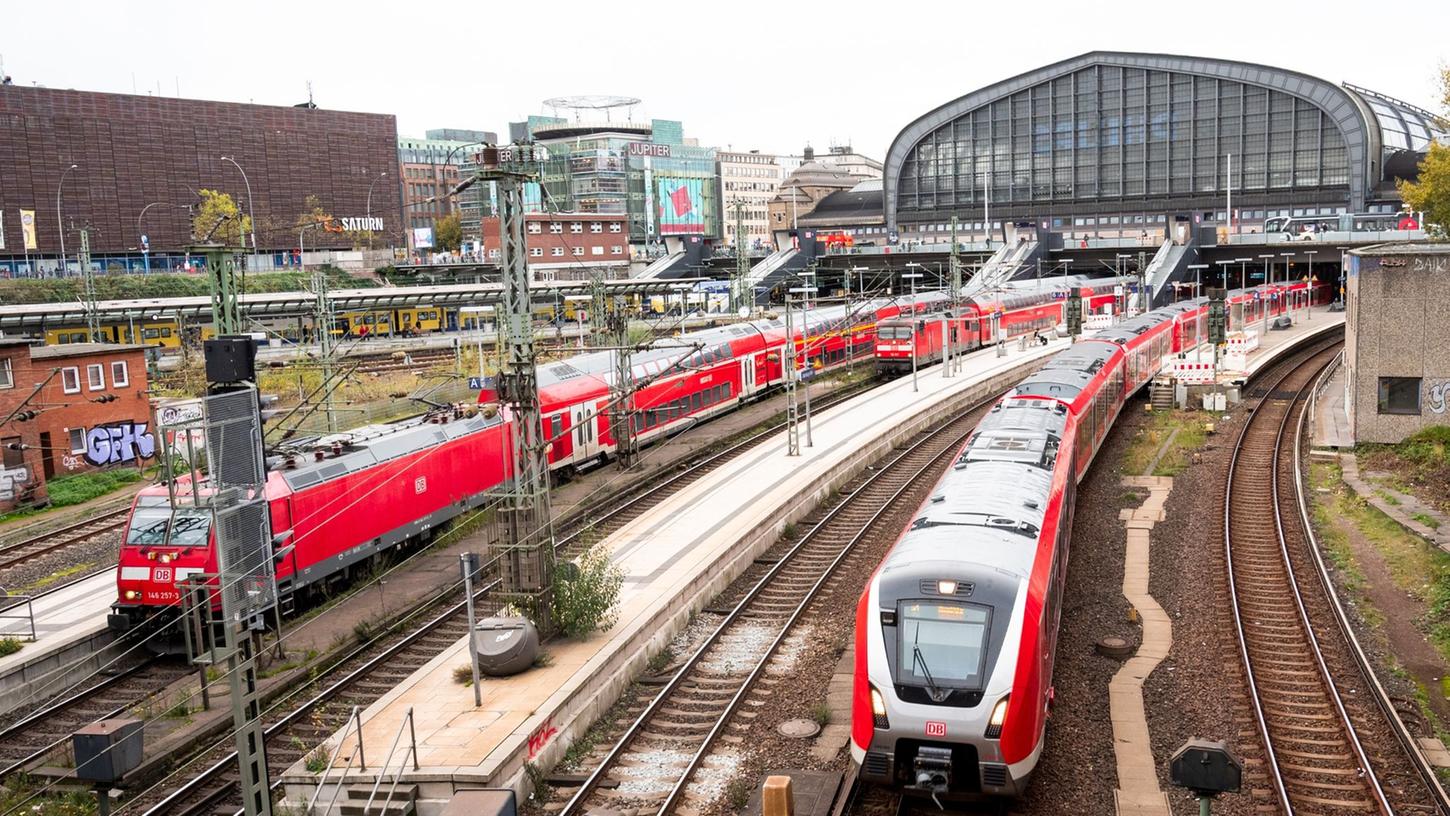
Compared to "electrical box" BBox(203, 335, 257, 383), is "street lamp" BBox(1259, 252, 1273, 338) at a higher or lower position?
lower

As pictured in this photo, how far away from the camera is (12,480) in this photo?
33594 mm

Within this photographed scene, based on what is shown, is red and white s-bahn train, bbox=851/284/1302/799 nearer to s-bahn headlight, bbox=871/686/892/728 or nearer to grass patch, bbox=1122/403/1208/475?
s-bahn headlight, bbox=871/686/892/728

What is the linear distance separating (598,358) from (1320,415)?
25.0 metres

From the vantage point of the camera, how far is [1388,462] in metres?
31.4

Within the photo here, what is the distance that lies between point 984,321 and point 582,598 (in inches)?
1986

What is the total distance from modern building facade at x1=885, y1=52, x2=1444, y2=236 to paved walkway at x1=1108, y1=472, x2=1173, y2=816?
73.6m

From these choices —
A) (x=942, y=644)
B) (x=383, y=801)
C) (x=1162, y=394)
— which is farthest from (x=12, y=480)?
(x=1162, y=394)

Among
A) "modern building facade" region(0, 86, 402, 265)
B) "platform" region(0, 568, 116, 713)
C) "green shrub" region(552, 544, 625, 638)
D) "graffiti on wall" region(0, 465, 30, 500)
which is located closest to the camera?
"green shrub" region(552, 544, 625, 638)

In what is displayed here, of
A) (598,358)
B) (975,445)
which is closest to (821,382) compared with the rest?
(598,358)

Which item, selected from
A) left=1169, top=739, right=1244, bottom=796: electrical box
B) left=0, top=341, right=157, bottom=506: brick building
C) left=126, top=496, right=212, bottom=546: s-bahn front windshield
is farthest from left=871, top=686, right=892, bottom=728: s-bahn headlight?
left=0, top=341, right=157, bottom=506: brick building

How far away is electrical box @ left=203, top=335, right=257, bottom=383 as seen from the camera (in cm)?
1182

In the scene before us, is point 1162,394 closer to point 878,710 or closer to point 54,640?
point 878,710

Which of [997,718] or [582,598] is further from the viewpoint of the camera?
[582,598]

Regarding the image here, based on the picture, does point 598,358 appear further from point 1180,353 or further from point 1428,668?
point 1180,353
